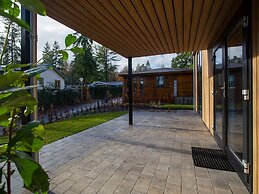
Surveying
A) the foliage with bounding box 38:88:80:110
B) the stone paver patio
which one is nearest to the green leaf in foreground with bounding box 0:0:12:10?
the stone paver patio

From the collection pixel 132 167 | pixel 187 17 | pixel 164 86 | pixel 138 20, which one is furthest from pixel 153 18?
pixel 164 86

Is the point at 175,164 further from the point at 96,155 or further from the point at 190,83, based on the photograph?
the point at 190,83

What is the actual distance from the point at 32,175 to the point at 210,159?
10.6 ft

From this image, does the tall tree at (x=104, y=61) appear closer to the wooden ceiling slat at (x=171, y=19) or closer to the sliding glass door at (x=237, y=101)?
the wooden ceiling slat at (x=171, y=19)

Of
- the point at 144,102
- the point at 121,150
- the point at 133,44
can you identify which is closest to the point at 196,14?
the point at 133,44

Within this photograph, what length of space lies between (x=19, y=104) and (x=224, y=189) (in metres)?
2.47

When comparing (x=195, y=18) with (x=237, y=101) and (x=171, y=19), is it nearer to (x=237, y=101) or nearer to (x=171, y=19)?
(x=171, y=19)

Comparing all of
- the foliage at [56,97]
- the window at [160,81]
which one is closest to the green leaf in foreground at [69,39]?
the foliage at [56,97]

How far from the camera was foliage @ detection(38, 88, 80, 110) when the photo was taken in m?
11.1

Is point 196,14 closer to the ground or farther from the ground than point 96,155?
farther from the ground

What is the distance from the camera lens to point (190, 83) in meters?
13.8

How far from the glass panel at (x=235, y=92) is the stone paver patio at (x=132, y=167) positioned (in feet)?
1.72

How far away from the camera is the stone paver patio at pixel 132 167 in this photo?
230 cm

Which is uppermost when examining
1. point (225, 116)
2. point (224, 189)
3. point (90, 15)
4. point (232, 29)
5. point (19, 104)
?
point (90, 15)
